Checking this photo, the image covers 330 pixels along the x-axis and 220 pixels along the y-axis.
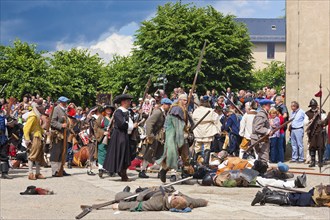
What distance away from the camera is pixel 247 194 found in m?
13.2

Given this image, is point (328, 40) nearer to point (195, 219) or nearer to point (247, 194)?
point (247, 194)

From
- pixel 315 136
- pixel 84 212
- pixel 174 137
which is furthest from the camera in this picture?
pixel 315 136

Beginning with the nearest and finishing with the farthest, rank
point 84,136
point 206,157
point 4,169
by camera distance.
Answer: point 4,169, point 206,157, point 84,136

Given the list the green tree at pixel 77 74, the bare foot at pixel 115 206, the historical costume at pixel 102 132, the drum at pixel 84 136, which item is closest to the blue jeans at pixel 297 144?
the historical costume at pixel 102 132

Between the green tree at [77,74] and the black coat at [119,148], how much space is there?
47.9m

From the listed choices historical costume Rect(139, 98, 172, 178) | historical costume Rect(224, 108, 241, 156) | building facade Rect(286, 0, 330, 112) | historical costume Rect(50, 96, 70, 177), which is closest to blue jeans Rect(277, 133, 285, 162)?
historical costume Rect(224, 108, 241, 156)

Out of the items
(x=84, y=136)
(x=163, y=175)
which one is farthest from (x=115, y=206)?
(x=84, y=136)

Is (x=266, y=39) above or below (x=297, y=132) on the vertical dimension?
above

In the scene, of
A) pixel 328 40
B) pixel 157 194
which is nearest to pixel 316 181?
pixel 157 194

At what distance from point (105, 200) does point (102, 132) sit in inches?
203

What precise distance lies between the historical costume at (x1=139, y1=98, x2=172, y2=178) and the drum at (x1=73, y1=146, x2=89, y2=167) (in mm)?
5444

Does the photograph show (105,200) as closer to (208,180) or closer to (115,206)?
(115,206)

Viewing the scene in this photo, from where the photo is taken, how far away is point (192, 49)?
54.3 m

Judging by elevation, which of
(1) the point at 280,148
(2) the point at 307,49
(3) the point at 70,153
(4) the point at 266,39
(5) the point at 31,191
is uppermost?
(4) the point at 266,39
